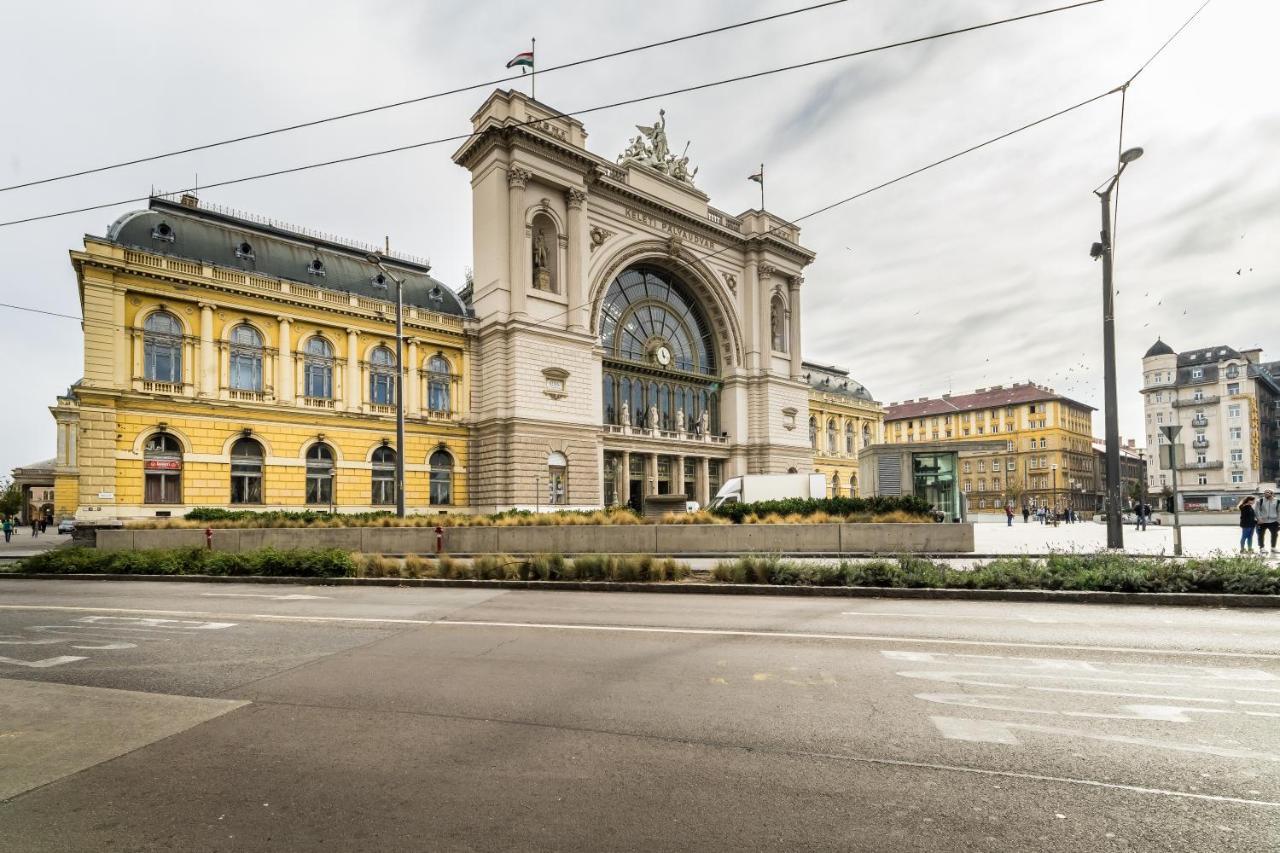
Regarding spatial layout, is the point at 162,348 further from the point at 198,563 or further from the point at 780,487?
the point at 780,487

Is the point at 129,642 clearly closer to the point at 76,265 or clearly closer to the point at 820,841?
the point at 820,841

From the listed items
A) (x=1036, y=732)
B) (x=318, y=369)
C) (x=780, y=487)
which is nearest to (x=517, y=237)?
(x=318, y=369)

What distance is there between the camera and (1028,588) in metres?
11.5

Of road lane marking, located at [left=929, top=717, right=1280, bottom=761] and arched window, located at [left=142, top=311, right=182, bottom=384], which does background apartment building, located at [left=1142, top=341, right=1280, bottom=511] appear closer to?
road lane marking, located at [left=929, top=717, right=1280, bottom=761]

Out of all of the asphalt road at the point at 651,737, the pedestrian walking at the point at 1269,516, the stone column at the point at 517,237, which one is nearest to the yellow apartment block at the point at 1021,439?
the stone column at the point at 517,237

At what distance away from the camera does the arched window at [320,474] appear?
35.5 m

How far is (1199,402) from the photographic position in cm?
9012

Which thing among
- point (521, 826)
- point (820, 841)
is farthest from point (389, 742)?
point (820, 841)

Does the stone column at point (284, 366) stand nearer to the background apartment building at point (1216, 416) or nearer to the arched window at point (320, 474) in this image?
the arched window at point (320, 474)

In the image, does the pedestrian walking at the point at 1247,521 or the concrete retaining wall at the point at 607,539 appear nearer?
the pedestrian walking at the point at 1247,521

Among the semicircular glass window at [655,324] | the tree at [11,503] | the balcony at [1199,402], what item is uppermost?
the semicircular glass window at [655,324]

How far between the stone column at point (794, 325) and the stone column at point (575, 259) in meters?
22.4

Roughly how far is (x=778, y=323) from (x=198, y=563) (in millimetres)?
48255

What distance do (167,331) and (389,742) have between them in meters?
34.8
